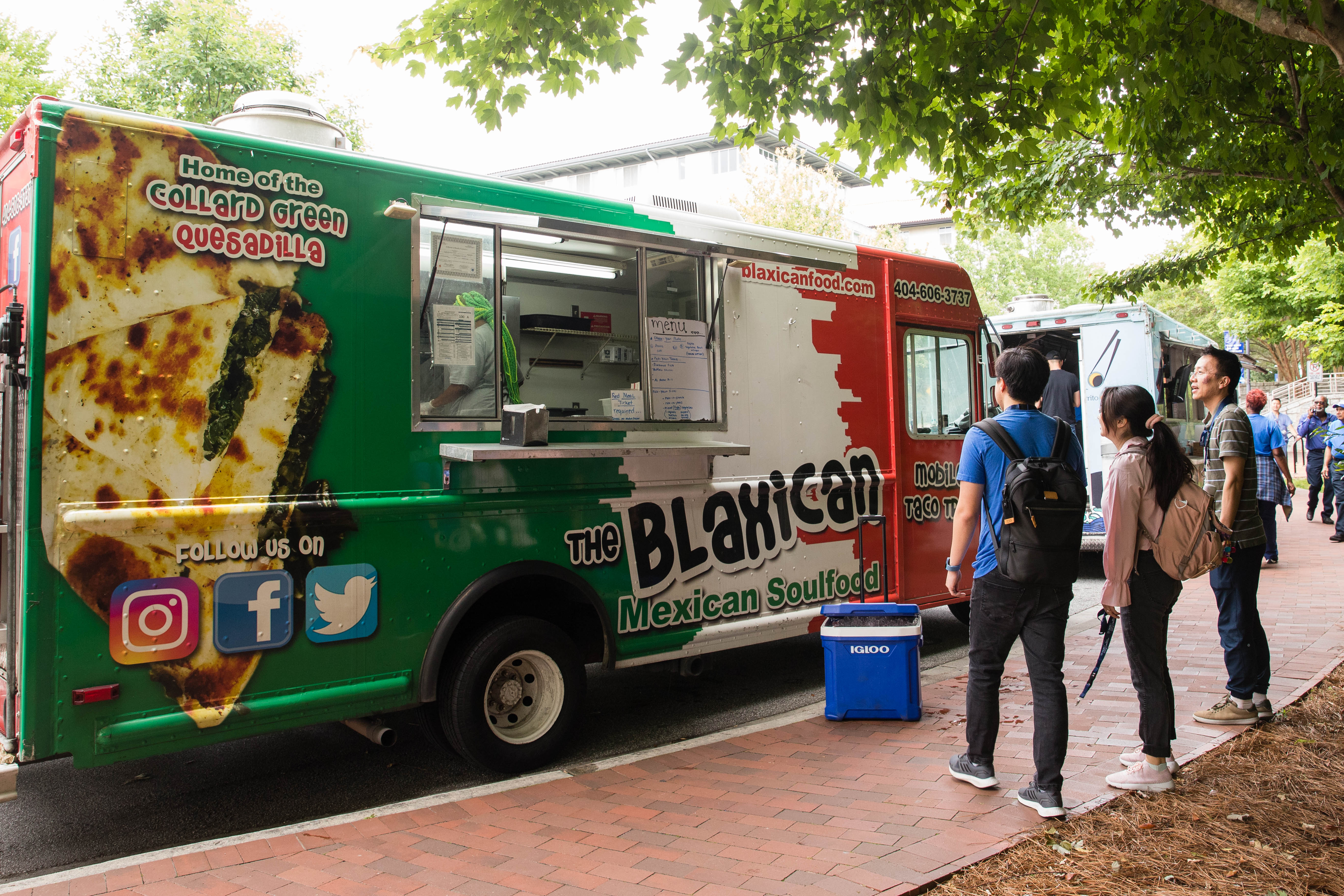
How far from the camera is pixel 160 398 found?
3719 mm

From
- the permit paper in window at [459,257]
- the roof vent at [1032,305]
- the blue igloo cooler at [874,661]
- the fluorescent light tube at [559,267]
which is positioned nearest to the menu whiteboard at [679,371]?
the fluorescent light tube at [559,267]

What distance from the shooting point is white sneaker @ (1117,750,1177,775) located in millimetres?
4164

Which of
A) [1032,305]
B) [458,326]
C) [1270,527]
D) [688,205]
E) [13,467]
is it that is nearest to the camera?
[13,467]

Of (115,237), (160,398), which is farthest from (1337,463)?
(115,237)

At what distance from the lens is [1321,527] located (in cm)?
1527

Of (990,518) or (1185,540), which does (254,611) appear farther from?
(1185,540)

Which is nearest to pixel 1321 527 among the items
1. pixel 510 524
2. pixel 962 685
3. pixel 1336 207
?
pixel 1336 207

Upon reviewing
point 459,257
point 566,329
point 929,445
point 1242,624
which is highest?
point 459,257

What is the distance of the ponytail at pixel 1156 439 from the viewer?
408cm

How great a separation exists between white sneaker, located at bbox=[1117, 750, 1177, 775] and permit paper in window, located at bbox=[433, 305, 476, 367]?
3656 millimetres

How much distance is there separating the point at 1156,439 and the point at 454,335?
3333 mm

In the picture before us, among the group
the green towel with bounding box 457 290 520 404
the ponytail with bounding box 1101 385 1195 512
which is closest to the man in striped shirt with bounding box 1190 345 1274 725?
the ponytail with bounding box 1101 385 1195 512

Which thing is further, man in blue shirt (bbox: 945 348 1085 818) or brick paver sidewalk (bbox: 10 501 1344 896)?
man in blue shirt (bbox: 945 348 1085 818)

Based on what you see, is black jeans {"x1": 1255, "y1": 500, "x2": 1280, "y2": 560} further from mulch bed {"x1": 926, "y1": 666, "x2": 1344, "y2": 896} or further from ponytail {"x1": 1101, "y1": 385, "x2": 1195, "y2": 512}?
ponytail {"x1": 1101, "y1": 385, "x2": 1195, "y2": 512}
